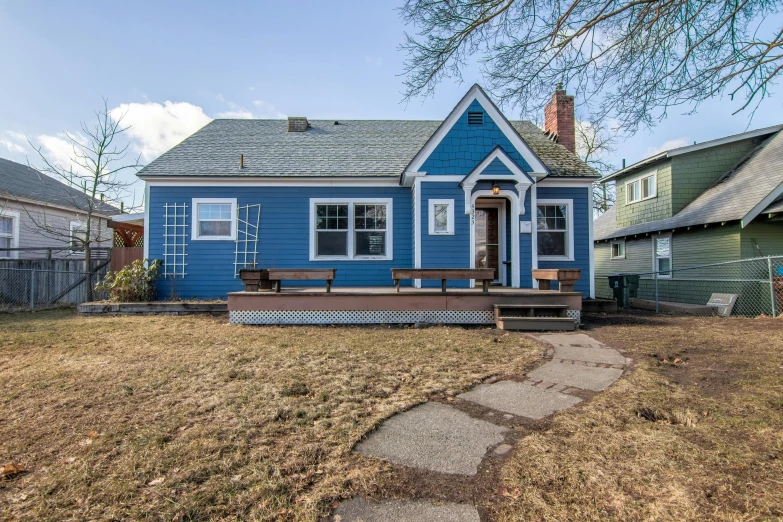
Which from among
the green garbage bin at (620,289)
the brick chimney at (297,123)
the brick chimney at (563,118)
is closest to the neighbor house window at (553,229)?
the brick chimney at (563,118)

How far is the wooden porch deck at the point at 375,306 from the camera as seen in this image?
8.21m

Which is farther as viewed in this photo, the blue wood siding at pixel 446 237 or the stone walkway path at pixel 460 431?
the blue wood siding at pixel 446 237

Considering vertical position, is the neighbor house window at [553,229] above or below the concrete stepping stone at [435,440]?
above

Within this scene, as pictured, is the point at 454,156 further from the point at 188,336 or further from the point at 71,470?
the point at 71,470

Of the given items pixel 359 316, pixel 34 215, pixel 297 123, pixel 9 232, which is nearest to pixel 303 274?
pixel 359 316

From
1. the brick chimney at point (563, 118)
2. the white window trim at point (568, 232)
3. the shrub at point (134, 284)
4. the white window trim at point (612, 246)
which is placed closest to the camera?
the shrub at point (134, 284)

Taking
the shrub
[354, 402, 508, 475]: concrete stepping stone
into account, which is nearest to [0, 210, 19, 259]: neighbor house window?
the shrub

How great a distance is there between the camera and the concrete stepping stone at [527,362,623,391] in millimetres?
4223

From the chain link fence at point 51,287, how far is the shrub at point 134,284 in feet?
6.54

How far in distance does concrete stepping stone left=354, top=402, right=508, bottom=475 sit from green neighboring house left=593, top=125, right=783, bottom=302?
12.1m

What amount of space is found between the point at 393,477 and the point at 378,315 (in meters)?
5.95

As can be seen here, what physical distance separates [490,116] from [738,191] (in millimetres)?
9254

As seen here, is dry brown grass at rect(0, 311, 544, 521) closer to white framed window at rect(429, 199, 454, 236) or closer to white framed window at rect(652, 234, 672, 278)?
white framed window at rect(429, 199, 454, 236)

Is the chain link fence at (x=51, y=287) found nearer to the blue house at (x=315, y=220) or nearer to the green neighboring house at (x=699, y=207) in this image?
the blue house at (x=315, y=220)
